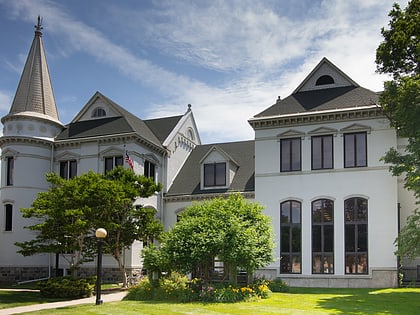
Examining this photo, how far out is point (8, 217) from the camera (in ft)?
109

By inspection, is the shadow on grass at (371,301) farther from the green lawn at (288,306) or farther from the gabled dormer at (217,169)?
the gabled dormer at (217,169)

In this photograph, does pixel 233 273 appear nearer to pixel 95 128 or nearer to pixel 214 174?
pixel 214 174

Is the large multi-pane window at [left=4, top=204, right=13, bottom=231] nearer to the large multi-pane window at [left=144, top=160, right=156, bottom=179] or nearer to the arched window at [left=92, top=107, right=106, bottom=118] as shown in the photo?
the arched window at [left=92, top=107, right=106, bottom=118]

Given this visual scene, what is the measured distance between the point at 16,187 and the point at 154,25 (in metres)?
20.3

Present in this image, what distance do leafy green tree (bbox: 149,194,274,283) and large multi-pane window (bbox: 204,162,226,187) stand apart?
463 inches

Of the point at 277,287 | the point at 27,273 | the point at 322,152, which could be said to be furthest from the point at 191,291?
the point at 27,273

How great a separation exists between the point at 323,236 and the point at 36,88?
858 inches

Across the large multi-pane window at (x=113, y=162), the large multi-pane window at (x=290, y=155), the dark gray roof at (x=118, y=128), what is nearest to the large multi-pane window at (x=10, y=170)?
the dark gray roof at (x=118, y=128)

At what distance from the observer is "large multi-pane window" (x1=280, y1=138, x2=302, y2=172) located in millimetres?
28812

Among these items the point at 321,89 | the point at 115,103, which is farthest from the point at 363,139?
the point at 115,103

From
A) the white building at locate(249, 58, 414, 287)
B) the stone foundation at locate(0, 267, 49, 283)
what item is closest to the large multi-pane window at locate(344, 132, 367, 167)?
the white building at locate(249, 58, 414, 287)

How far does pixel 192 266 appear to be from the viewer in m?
21.5

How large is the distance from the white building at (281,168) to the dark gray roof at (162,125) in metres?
0.12

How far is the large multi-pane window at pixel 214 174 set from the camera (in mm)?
34500
